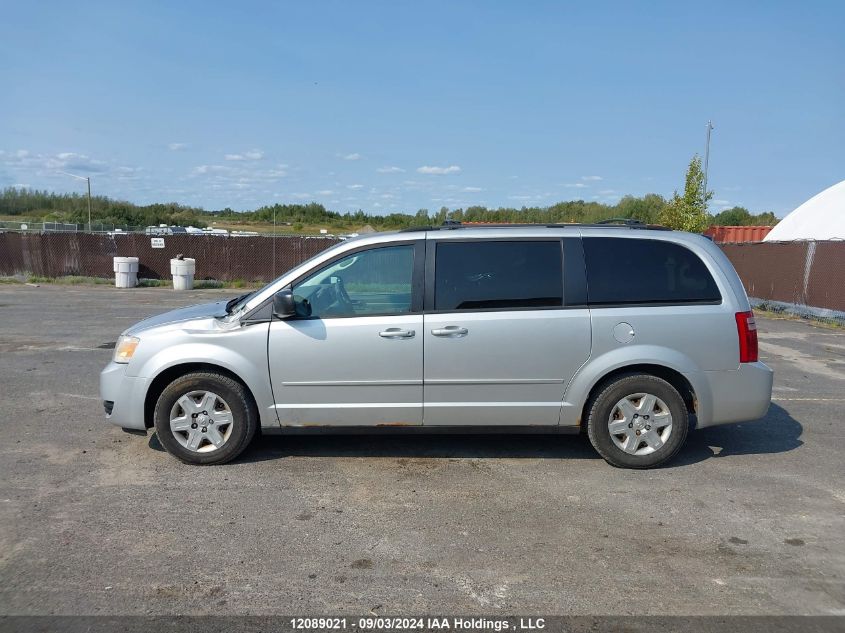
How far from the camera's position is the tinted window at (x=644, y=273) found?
210 inches

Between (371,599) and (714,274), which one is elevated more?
(714,274)

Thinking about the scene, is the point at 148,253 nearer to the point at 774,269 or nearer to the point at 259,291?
the point at 774,269

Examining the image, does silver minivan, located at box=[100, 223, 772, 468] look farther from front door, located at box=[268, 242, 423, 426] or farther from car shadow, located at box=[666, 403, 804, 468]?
car shadow, located at box=[666, 403, 804, 468]

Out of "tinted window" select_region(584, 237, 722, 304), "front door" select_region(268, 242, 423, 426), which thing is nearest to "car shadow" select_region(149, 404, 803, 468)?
"front door" select_region(268, 242, 423, 426)

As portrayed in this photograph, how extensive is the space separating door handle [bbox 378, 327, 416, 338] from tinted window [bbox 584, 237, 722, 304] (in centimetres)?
147

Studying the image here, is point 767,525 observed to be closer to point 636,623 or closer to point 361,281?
point 636,623

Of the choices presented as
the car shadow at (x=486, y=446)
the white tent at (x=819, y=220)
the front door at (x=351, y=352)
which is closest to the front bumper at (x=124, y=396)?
the car shadow at (x=486, y=446)

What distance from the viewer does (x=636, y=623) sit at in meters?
3.24

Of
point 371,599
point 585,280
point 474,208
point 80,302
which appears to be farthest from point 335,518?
point 474,208

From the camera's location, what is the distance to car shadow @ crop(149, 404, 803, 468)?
5.63 m

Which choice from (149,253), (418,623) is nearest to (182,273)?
(149,253)

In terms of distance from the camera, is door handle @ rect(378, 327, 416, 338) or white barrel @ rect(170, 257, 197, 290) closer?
door handle @ rect(378, 327, 416, 338)

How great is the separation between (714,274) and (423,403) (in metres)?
2.56

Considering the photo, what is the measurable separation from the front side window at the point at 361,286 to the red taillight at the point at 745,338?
2616 mm
